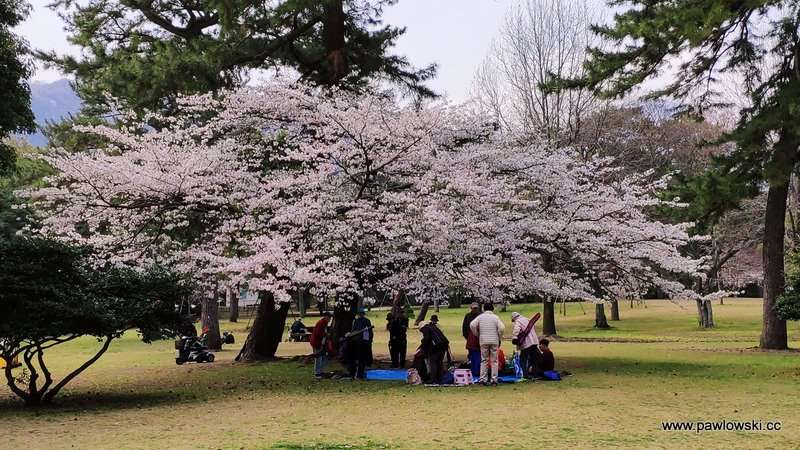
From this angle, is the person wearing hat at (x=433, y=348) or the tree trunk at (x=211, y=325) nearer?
the person wearing hat at (x=433, y=348)

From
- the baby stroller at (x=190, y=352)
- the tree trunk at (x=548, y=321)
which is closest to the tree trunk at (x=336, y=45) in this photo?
the baby stroller at (x=190, y=352)

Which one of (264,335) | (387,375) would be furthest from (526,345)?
(264,335)

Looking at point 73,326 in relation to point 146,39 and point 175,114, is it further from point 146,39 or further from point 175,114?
point 146,39

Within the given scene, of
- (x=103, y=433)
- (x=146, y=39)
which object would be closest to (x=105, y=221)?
(x=146, y=39)

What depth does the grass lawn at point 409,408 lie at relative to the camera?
8.13m

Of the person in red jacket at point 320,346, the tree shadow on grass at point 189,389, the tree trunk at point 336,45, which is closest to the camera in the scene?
the tree shadow on grass at point 189,389

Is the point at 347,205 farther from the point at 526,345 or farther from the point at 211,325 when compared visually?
the point at 211,325

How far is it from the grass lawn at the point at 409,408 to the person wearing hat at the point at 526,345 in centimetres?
76

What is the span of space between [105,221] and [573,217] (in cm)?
1034

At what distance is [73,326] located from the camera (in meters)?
11.2

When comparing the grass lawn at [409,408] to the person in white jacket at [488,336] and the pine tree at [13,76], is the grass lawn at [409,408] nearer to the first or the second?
the person in white jacket at [488,336]

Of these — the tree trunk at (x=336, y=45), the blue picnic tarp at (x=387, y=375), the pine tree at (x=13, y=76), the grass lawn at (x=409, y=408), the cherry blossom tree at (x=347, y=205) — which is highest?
the tree trunk at (x=336, y=45)

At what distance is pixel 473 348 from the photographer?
13.8 meters

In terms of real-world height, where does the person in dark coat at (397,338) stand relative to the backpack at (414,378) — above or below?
above
